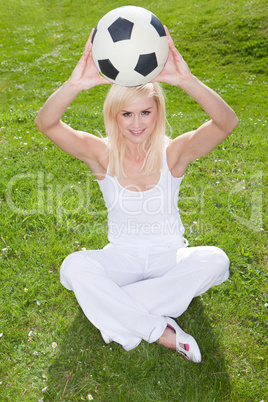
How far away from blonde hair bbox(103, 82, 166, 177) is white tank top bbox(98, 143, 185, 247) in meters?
0.12

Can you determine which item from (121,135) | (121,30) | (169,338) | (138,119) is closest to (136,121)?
(138,119)

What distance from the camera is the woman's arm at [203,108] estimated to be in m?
3.42

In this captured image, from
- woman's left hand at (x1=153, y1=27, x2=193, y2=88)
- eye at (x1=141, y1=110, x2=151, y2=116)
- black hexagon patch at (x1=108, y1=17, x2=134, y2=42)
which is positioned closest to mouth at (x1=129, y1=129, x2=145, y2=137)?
eye at (x1=141, y1=110, x2=151, y2=116)

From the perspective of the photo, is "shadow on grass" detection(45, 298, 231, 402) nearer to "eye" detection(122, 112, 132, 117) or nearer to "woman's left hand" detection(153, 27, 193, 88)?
"eye" detection(122, 112, 132, 117)

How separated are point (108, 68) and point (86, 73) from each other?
224mm

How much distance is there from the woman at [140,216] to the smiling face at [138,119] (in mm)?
11

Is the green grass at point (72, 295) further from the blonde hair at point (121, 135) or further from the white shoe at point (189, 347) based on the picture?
the blonde hair at point (121, 135)

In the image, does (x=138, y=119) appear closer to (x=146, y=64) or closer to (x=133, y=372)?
(x=146, y=64)

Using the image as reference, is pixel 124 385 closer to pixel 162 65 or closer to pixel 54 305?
pixel 54 305

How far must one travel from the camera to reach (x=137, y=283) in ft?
13.7

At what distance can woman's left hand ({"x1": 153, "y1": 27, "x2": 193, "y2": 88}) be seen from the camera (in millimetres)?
3420

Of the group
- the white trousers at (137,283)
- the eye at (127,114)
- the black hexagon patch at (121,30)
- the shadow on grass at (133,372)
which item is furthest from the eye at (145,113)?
the shadow on grass at (133,372)

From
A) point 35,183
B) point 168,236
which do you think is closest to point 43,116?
point 168,236

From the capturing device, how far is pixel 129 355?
163 inches
